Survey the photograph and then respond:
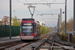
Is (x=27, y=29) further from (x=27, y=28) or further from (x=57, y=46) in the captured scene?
(x=57, y=46)

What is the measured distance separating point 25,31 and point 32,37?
1352 mm

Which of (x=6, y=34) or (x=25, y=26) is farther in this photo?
(x=6, y=34)

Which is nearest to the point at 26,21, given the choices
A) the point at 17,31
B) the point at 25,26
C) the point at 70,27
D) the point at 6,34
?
the point at 25,26

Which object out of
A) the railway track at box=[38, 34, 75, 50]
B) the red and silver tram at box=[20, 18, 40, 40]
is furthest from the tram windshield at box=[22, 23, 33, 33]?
the railway track at box=[38, 34, 75, 50]

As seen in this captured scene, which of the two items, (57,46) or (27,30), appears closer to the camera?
(57,46)

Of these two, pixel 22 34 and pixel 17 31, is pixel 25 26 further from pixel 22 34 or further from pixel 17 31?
pixel 17 31

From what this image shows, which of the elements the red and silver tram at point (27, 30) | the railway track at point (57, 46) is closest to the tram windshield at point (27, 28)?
the red and silver tram at point (27, 30)

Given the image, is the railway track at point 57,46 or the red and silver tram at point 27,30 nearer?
the railway track at point 57,46

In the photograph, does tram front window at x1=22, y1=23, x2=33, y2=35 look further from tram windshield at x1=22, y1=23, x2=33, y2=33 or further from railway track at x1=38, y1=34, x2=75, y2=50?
railway track at x1=38, y1=34, x2=75, y2=50

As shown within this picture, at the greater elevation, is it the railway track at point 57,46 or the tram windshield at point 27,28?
the tram windshield at point 27,28

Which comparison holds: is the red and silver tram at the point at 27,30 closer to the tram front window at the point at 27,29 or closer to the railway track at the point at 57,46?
the tram front window at the point at 27,29

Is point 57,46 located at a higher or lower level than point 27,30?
lower

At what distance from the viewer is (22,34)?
28.1 metres

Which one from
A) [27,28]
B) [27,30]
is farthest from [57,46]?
[27,28]
